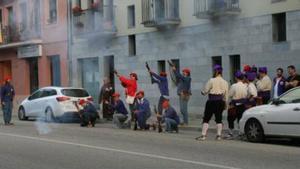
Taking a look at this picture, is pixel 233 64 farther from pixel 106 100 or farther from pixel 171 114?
pixel 171 114

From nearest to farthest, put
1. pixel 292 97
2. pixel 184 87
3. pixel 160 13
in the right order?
pixel 292 97 → pixel 184 87 → pixel 160 13

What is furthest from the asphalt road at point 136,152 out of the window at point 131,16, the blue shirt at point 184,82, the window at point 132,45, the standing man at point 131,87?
the window at point 132,45

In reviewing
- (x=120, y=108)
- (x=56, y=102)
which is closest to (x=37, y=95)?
(x=56, y=102)

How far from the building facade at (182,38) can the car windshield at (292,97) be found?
518 cm

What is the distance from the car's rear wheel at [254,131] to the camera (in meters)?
15.0

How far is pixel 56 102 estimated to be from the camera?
22.8 metres

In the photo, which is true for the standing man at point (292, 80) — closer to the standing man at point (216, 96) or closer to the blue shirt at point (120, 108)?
the standing man at point (216, 96)

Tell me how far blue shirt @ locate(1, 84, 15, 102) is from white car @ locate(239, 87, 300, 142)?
946 cm

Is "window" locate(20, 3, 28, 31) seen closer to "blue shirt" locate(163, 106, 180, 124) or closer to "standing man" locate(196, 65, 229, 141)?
"standing man" locate(196, 65, 229, 141)

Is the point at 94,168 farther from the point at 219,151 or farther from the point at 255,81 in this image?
the point at 255,81

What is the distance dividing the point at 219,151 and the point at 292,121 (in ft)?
6.72

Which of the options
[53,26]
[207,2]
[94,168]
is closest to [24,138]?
[53,26]

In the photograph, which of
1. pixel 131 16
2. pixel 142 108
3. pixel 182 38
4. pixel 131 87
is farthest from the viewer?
pixel 131 16

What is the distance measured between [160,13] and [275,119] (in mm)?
11109
